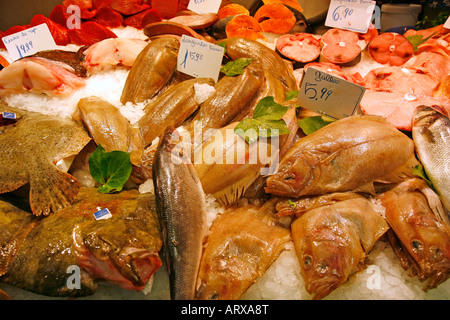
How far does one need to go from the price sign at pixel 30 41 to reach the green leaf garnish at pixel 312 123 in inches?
107

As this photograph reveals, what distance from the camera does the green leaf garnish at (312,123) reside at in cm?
209

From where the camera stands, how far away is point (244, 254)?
168cm

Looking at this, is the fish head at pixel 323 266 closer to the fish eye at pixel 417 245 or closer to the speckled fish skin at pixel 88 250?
the fish eye at pixel 417 245

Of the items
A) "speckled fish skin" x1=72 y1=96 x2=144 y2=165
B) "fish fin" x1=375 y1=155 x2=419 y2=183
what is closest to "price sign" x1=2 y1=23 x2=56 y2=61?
"speckled fish skin" x1=72 y1=96 x2=144 y2=165

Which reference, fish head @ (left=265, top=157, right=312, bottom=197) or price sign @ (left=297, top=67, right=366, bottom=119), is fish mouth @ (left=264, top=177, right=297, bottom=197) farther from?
price sign @ (left=297, top=67, right=366, bottom=119)

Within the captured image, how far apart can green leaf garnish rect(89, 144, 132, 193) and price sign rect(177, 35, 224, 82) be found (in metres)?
1.05

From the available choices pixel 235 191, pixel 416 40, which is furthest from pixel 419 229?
pixel 416 40

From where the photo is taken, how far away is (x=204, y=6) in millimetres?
3512

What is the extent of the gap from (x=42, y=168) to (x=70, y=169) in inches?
9.7

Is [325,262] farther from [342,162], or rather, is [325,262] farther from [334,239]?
[342,162]

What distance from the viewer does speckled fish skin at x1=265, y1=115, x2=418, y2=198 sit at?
5.74ft

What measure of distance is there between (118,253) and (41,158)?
99 cm
